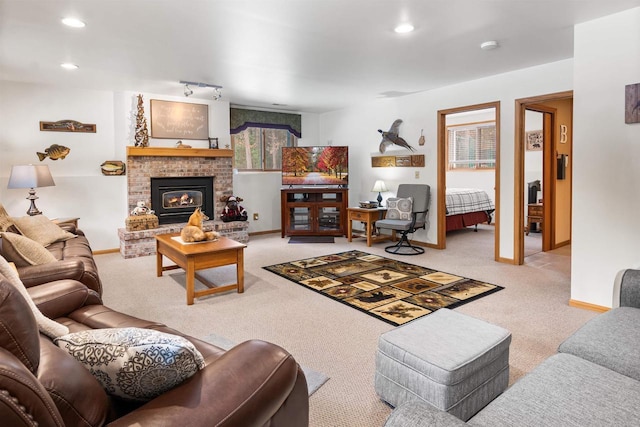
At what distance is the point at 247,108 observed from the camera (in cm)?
715

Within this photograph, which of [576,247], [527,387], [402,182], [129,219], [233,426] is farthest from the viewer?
[402,182]

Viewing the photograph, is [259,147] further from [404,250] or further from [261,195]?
[404,250]

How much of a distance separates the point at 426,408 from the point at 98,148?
236 inches

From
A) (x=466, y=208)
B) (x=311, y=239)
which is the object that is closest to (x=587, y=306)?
(x=466, y=208)

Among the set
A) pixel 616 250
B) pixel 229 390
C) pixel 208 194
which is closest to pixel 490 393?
pixel 229 390

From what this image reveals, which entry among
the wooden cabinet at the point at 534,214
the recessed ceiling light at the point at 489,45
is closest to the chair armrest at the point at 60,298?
the recessed ceiling light at the point at 489,45

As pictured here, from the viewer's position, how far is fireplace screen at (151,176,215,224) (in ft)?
20.0

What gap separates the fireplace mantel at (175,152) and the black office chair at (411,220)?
2.75m

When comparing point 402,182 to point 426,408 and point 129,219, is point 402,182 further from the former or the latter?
point 426,408

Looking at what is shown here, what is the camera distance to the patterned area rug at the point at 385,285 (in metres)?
3.43

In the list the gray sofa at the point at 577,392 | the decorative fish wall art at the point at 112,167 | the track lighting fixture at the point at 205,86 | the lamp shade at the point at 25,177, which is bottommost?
the gray sofa at the point at 577,392

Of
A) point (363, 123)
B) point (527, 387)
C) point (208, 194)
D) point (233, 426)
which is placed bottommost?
point (527, 387)

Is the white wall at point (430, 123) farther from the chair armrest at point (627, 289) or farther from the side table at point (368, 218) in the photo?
the chair armrest at point (627, 289)

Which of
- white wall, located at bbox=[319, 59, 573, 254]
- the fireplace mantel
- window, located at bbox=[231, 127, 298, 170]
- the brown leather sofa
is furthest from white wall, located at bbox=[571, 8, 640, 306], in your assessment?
window, located at bbox=[231, 127, 298, 170]
